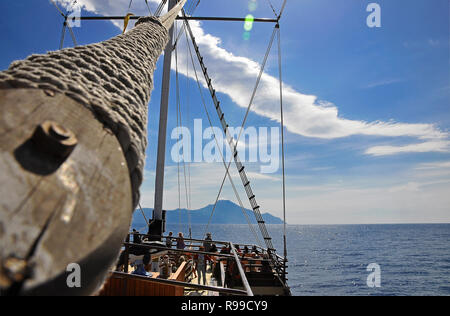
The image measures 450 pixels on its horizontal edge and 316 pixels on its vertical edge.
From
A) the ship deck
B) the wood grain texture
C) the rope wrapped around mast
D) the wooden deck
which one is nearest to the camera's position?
the wood grain texture

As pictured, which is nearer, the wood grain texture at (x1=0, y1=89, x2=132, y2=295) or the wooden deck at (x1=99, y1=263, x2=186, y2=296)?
the wood grain texture at (x1=0, y1=89, x2=132, y2=295)

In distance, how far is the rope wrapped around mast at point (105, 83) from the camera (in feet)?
3.12

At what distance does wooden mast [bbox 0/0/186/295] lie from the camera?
57 cm

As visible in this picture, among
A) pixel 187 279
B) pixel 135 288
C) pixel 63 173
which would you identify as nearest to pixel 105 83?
→ pixel 63 173

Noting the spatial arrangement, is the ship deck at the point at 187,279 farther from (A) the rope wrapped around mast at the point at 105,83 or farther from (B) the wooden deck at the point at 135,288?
(A) the rope wrapped around mast at the point at 105,83

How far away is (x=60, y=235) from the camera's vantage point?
0.63m

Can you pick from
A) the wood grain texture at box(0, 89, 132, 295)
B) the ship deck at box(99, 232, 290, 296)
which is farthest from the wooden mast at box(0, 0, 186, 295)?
the ship deck at box(99, 232, 290, 296)

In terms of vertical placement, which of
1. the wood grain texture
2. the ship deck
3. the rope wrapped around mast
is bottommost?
the ship deck

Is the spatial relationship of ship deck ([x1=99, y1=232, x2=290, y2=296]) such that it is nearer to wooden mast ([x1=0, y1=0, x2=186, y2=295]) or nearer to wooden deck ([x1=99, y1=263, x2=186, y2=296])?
wooden deck ([x1=99, y1=263, x2=186, y2=296])

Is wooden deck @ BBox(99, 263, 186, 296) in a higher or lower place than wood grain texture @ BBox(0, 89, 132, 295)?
lower

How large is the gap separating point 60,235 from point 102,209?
144 mm

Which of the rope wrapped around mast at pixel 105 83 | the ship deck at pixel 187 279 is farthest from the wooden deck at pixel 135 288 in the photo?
the rope wrapped around mast at pixel 105 83

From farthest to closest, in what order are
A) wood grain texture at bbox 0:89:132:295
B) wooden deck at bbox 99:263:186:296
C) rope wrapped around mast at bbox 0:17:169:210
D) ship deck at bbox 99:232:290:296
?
1. wooden deck at bbox 99:263:186:296
2. ship deck at bbox 99:232:290:296
3. rope wrapped around mast at bbox 0:17:169:210
4. wood grain texture at bbox 0:89:132:295
